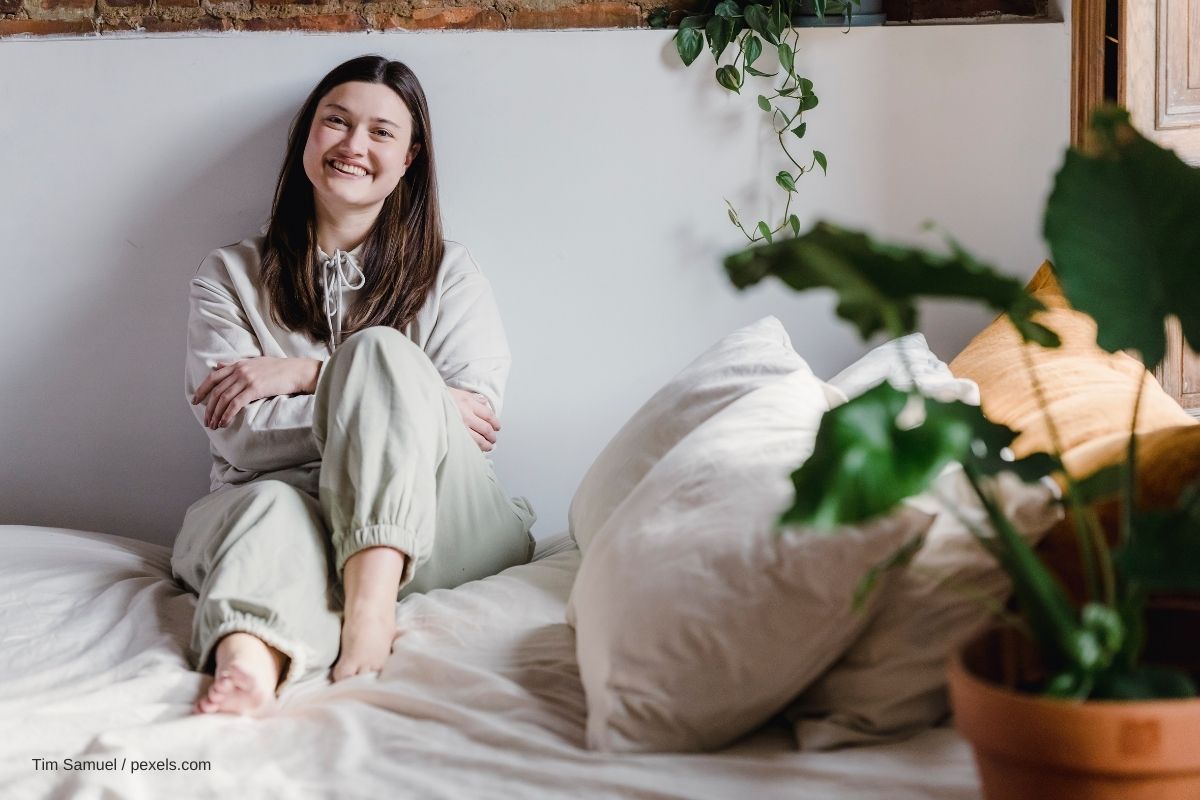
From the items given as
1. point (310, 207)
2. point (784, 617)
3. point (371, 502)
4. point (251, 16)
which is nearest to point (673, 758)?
point (784, 617)

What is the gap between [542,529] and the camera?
7.41 ft

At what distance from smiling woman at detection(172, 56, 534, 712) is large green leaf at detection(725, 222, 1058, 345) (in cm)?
87

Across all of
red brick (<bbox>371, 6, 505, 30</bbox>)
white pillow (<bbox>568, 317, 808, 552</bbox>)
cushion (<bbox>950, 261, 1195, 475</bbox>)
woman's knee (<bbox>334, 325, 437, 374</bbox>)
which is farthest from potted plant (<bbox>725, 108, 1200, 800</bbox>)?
red brick (<bbox>371, 6, 505, 30</bbox>)

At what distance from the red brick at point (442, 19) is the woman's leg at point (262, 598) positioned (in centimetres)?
99

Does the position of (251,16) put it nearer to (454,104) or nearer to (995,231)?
(454,104)

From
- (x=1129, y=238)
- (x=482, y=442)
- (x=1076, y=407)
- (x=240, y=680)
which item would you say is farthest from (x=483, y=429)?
(x=1129, y=238)

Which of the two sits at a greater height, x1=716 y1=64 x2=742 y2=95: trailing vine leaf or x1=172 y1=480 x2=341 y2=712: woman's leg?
x1=716 y1=64 x2=742 y2=95: trailing vine leaf

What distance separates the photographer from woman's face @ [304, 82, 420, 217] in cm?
201

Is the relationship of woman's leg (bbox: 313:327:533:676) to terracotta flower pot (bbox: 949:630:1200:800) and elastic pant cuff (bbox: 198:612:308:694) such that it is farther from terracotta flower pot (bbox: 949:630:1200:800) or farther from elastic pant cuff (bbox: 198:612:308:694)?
terracotta flower pot (bbox: 949:630:1200:800)

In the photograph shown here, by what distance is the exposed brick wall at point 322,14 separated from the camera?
7.11 ft

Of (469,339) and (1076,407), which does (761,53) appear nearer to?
(469,339)

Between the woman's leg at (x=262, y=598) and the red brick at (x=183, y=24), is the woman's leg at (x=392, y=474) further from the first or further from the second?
the red brick at (x=183, y=24)

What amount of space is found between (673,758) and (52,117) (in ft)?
5.61

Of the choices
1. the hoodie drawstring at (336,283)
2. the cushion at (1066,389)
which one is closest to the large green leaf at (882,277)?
the cushion at (1066,389)
